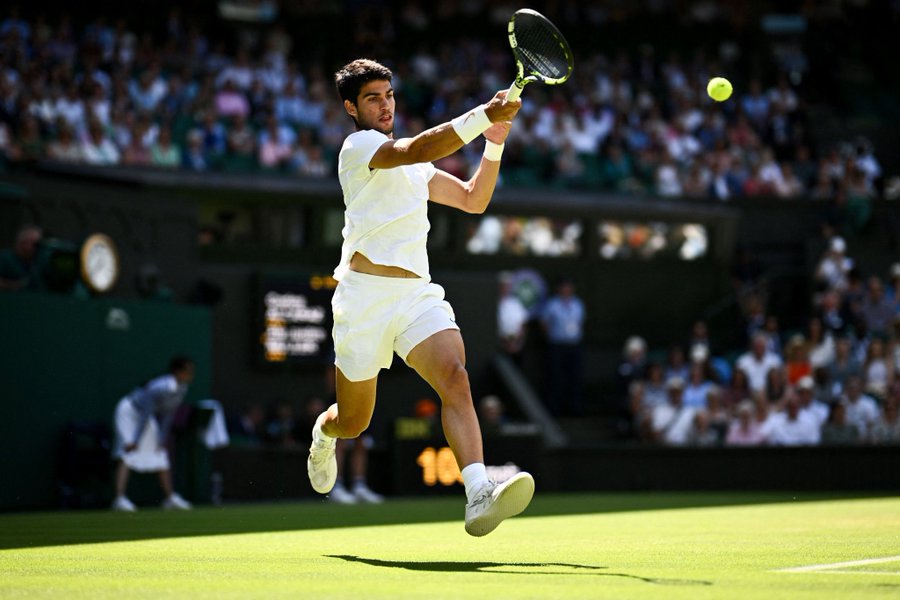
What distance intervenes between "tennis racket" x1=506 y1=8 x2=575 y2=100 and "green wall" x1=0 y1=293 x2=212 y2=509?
26.0 feet

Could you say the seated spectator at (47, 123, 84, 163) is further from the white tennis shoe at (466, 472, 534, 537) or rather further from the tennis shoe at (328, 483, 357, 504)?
the white tennis shoe at (466, 472, 534, 537)

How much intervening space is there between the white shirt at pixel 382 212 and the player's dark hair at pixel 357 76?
0.74ft

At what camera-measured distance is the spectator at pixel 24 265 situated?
46.4 feet

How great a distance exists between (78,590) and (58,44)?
17.7m

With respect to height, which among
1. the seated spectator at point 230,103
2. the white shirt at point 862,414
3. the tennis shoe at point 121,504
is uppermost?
the seated spectator at point 230,103

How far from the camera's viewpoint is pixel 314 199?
20750mm

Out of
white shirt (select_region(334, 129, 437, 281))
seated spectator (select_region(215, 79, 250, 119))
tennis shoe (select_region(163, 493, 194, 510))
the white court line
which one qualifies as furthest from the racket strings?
seated spectator (select_region(215, 79, 250, 119))

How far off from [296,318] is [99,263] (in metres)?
4.11

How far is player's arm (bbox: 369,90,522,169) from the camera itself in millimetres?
6660

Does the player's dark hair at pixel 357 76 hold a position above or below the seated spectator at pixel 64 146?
below

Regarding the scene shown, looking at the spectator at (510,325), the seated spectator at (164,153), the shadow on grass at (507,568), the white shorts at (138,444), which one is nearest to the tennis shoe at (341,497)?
the white shorts at (138,444)

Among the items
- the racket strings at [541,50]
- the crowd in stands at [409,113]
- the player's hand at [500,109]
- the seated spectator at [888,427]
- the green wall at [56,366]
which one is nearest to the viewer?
the player's hand at [500,109]

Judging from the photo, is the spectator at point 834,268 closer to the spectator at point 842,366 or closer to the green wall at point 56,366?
the spectator at point 842,366

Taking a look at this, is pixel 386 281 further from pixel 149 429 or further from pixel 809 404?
pixel 809 404
